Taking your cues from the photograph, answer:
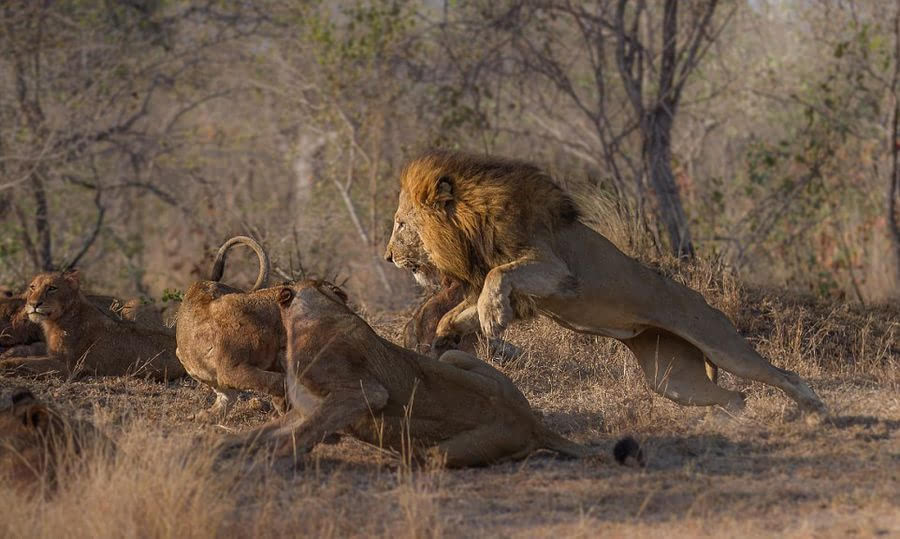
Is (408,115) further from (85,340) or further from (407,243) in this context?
(407,243)

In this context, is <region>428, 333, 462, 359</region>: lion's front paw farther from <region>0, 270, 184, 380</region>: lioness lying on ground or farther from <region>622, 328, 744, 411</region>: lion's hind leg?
<region>0, 270, 184, 380</region>: lioness lying on ground

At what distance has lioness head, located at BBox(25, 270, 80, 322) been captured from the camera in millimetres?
7887

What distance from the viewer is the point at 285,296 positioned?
590 centimetres

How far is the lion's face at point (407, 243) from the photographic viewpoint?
6.39m

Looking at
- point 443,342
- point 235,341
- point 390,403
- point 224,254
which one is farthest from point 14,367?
point 390,403

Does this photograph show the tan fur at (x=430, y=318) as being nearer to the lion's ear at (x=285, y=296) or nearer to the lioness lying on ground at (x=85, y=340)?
the lioness lying on ground at (x=85, y=340)

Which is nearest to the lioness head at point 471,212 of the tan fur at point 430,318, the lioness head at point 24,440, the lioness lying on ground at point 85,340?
the tan fur at point 430,318

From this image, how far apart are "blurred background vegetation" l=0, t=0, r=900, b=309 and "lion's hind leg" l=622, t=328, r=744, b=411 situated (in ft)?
18.9

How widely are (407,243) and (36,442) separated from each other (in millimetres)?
2147

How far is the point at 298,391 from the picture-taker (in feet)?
18.3

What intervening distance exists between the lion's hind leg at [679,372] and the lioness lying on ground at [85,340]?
294 centimetres

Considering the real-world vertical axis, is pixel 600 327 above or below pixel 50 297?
above

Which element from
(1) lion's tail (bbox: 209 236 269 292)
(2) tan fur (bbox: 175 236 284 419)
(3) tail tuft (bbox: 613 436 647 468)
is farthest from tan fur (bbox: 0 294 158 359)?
(3) tail tuft (bbox: 613 436 647 468)

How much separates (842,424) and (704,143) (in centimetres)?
1323
